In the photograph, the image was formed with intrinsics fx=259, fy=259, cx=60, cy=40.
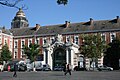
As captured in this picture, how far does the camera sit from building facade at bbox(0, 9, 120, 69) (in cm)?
6512

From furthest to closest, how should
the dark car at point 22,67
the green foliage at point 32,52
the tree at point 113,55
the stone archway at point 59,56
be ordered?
the stone archway at point 59,56
the green foliage at point 32,52
the tree at point 113,55
the dark car at point 22,67

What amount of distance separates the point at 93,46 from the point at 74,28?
47.6 feet

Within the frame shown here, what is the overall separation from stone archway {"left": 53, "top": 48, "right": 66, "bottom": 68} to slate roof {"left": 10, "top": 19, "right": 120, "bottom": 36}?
18.3 ft

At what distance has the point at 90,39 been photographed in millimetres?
57688

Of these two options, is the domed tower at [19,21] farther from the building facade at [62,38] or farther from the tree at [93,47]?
the tree at [93,47]

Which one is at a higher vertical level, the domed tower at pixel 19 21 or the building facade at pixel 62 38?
the domed tower at pixel 19 21

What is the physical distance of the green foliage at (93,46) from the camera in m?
57.2

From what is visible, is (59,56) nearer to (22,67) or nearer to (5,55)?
(22,67)

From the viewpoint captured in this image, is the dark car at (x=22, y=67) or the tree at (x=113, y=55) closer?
the dark car at (x=22, y=67)

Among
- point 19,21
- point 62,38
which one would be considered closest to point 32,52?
point 62,38

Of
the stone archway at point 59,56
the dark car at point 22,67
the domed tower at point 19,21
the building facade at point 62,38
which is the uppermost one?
the domed tower at point 19,21

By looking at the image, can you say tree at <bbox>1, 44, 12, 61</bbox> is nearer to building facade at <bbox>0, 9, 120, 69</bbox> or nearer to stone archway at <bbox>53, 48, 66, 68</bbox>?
building facade at <bbox>0, 9, 120, 69</bbox>

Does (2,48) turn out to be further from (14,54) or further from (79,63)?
(79,63)

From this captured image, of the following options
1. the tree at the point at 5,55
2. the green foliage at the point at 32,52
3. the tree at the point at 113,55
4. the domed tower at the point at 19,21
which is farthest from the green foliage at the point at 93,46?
the domed tower at the point at 19,21
